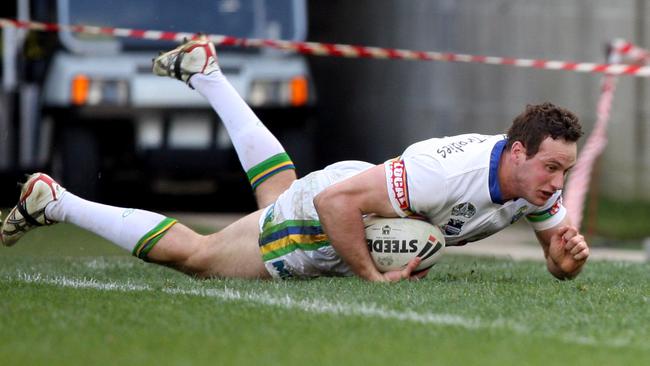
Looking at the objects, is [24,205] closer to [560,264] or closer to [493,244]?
[560,264]

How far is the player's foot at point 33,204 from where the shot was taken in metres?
7.05

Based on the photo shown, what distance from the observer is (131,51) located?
13141mm

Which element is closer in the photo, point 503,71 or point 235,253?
point 235,253

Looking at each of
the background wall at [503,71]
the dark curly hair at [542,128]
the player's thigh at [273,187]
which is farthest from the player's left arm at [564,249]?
the background wall at [503,71]

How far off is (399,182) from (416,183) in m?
0.07

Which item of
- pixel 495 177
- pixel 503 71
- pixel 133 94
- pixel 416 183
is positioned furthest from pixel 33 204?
pixel 503 71

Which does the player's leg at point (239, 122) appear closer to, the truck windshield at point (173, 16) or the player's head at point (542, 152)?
the player's head at point (542, 152)

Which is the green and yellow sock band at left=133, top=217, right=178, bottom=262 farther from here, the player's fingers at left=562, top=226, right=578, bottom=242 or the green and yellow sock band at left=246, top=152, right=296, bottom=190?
the player's fingers at left=562, top=226, right=578, bottom=242

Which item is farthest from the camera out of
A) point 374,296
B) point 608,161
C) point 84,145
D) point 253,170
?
point 608,161

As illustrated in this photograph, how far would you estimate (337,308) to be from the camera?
5613mm

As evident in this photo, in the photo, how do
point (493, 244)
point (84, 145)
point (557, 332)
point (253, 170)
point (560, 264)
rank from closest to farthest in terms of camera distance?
point (557, 332)
point (560, 264)
point (253, 170)
point (493, 244)
point (84, 145)

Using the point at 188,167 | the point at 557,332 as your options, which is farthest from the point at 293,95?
the point at 557,332

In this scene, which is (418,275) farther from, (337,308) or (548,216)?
(337,308)

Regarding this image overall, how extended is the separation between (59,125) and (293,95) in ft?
6.81
